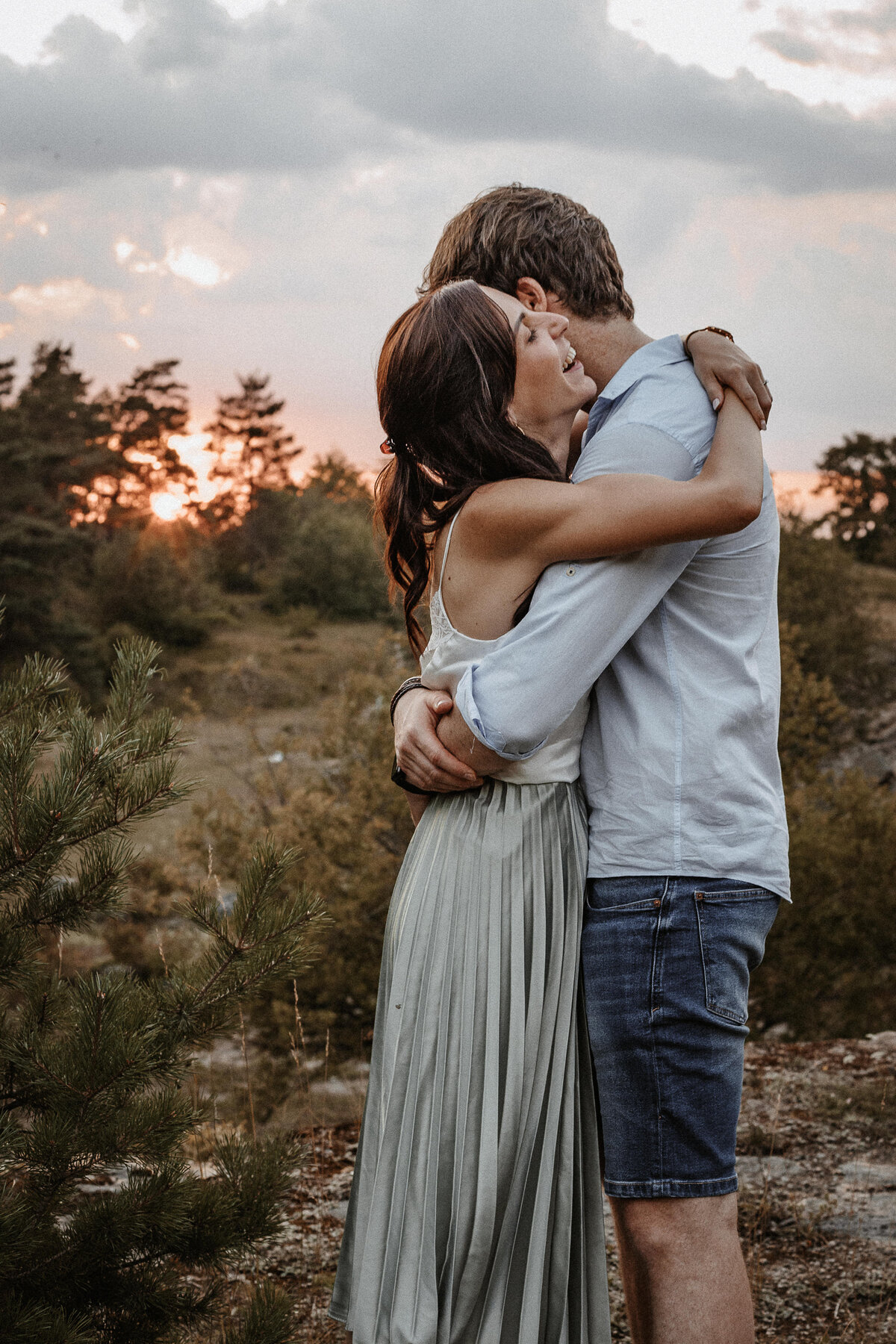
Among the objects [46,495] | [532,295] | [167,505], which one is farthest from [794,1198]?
[167,505]

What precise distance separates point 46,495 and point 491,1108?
98.2 feet

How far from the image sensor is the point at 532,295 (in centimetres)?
204

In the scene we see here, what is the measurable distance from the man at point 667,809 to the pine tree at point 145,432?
37571 millimetres

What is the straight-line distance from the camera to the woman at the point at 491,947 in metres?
1.60

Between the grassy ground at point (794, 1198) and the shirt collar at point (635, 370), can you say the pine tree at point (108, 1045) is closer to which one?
the grassy ground at point (794, 1198)

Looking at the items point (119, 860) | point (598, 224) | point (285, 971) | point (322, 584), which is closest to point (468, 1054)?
point (285, 971)

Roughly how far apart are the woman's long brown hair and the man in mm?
159

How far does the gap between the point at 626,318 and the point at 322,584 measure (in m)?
36.3

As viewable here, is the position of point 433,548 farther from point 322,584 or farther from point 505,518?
point 322,584

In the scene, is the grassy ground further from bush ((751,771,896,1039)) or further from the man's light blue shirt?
bush ((751,771,896,1039))

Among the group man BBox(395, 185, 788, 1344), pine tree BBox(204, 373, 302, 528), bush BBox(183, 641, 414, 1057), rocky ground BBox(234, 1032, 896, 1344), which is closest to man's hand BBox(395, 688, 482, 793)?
man BBox(395, 185, 788, 1344)

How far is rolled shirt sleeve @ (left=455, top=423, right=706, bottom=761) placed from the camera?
157 cm

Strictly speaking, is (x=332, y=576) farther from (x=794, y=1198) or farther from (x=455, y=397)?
(x=455, y=397)

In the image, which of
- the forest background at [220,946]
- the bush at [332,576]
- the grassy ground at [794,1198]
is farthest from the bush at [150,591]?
the grassy ground at [794,1198]
